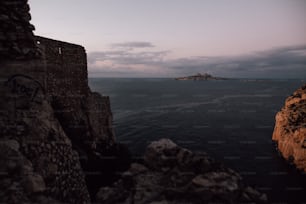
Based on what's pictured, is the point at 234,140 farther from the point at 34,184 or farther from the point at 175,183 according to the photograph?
the point at 34,184

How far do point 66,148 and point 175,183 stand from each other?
827cm

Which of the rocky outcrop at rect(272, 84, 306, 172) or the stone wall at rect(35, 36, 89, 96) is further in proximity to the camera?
the rocky outcrop at rect(272, 84, 306, 172)

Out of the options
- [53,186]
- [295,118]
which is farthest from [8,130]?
[295,118]

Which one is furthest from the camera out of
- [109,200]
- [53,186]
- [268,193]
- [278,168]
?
[278,168]

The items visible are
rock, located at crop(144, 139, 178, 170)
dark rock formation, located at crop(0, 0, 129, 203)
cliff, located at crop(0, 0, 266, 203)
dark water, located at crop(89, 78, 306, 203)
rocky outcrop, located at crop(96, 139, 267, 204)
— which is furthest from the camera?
dark water, located at crop(89, 78, 306, 203)

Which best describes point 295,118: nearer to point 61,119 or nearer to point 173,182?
point 173,182

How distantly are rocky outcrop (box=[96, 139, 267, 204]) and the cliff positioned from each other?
55 millimetres

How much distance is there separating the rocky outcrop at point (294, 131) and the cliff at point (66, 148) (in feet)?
34.0

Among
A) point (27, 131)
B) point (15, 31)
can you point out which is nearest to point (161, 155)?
point (27, 131)

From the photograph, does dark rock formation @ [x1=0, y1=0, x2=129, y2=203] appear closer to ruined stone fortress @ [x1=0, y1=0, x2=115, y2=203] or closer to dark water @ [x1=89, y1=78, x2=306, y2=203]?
ruined stone fortress @ [x1=0, y1=0, x2=115, y2=203]

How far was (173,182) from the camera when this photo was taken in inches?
468

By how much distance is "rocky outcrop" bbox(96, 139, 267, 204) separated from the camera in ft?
36.0

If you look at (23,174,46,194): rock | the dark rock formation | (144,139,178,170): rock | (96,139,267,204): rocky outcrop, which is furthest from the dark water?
(23,174,46,194): rock

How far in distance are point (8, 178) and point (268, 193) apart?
18150mm
